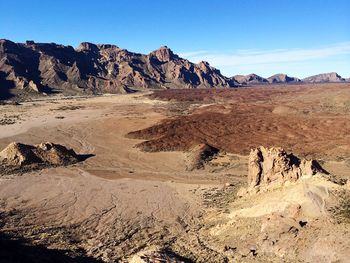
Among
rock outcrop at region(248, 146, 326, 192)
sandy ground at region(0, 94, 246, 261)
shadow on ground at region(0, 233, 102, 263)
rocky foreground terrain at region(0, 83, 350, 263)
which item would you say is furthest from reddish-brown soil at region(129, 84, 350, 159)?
shadow on ground at region(0, 233, 102, 263)

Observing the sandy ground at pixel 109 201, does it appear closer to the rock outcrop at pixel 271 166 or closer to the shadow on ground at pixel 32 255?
the shadow on ground at pixel 32 255

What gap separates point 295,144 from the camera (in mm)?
Answer: 50531

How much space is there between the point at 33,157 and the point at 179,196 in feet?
55.6

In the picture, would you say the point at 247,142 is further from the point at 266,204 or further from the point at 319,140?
the point at 266,204

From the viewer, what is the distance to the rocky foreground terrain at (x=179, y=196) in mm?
19141

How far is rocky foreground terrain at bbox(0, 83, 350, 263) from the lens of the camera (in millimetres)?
19141

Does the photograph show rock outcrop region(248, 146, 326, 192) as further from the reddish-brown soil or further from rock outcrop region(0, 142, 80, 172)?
rock outcrop region(0, 142, 80, 172)

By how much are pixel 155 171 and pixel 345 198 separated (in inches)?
878


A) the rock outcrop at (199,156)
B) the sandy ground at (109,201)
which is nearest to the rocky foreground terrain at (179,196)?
the sandy ground at (109,201)

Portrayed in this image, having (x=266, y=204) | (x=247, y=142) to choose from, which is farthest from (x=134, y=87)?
(x=266, y=204)

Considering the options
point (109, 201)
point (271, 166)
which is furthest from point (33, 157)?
point (271, 166)

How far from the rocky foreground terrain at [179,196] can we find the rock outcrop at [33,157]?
0.11 m

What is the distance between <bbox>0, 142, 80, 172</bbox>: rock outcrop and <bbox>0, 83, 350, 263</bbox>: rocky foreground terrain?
110 mm

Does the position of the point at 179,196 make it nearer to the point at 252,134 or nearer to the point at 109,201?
the point at 109,201
